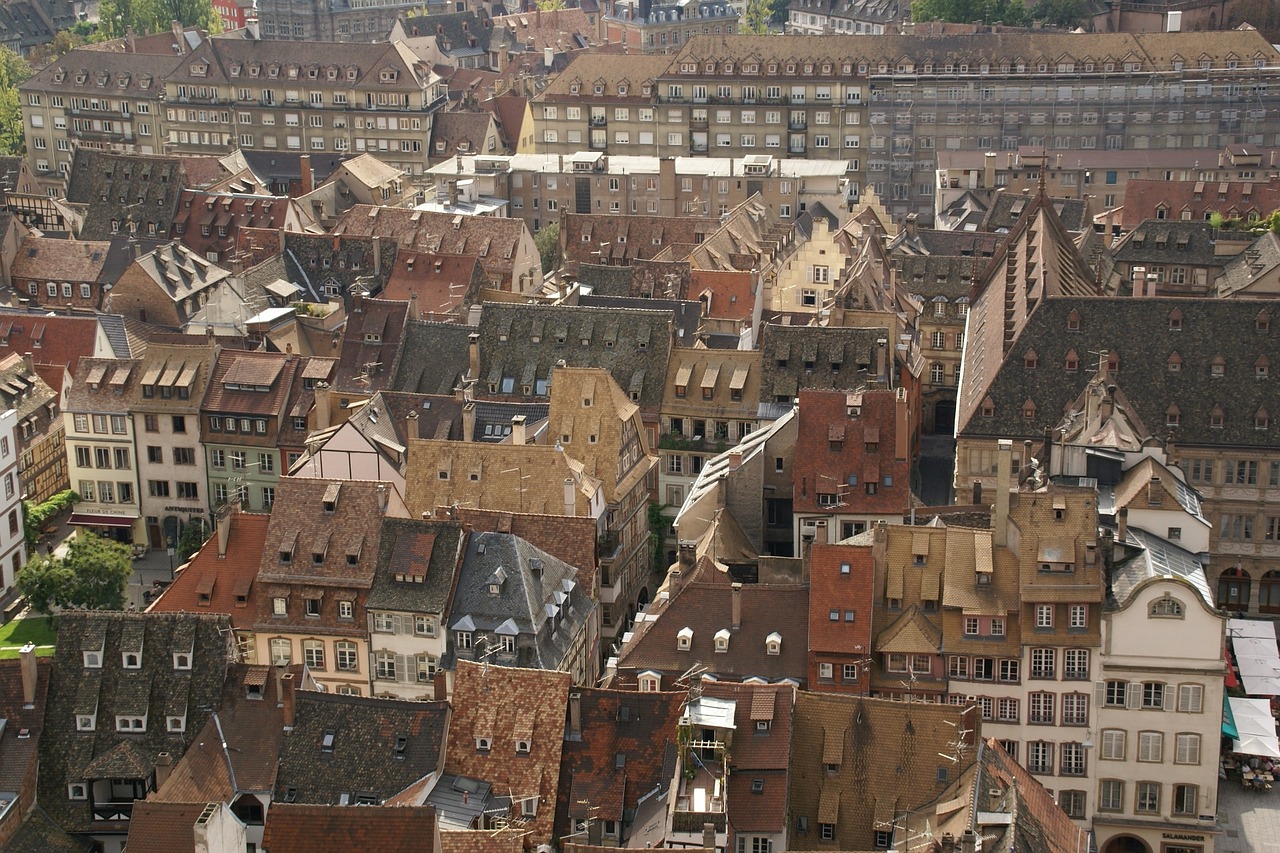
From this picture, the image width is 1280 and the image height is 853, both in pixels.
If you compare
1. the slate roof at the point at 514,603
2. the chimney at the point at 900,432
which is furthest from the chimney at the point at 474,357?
the slate roof at the point at 514,603

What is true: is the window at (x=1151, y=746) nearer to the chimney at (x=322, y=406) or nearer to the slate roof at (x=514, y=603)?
the slate roof at (x=514, y=603)

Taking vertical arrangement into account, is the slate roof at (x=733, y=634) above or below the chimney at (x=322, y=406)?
below

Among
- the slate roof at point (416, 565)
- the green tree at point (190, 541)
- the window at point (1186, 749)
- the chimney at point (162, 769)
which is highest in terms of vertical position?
the slate roof at point (416, 565)

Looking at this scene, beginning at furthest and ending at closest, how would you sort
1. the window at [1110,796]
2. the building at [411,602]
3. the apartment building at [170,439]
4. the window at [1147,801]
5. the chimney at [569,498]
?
the apartment building at [170,439] < the chimney at [569,498] < the building at [411,602] < the window at [1110,796] < the window at [1147,801]

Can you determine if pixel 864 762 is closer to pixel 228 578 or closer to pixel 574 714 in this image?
pixel 574 714

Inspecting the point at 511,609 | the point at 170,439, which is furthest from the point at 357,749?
the point at 170,439

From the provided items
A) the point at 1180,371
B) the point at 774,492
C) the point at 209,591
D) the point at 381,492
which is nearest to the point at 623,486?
the point at 774,492
